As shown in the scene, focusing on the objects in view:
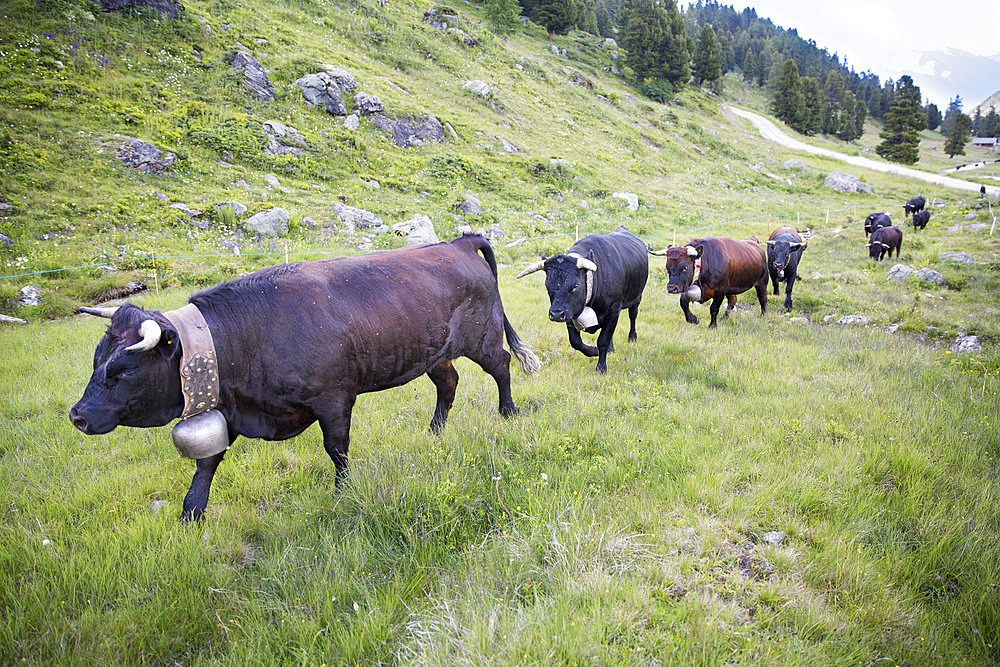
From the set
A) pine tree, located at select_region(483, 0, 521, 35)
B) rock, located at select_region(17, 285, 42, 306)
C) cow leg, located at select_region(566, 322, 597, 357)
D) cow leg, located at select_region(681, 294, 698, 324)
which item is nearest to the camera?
cow leg, located at select_region(566, 322, 597, 357)

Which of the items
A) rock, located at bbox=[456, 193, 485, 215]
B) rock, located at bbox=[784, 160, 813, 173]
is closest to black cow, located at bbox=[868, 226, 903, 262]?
rock, located at bbox=[456, 193, 485, 215]

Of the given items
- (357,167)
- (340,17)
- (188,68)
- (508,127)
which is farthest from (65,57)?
(508,127)

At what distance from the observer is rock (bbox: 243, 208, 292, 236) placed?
12648 mm

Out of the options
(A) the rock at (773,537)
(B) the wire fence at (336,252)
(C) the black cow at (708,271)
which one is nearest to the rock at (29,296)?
Result: (B) the wire fence at (336,252)

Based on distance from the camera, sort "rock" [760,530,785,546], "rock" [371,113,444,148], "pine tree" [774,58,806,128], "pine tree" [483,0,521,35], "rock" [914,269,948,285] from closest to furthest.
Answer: "rock" [760,530,785,546] < "rock" [914,269,948,285] < "rock" [371,113,444,148] < "pine tree" [483,0,521,35] < "pine tree" [774,58,806,128]

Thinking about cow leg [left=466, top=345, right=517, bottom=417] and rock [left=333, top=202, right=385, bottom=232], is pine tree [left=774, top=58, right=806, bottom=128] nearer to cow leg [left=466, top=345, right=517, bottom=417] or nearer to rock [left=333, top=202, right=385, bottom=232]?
rock [left=333, top=202, right=385, bottom=232]

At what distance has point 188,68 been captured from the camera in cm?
1798

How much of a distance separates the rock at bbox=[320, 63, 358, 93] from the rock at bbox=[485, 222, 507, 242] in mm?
10894

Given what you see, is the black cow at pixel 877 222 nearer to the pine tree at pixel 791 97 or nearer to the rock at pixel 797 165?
the rock at pixel 797 165

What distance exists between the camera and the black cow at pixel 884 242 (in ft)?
52.7

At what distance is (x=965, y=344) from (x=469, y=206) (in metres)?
13.8

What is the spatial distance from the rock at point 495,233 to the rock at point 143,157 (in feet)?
31.9

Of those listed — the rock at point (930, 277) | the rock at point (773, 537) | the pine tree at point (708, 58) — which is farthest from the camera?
the pine tree at point (708, 58)

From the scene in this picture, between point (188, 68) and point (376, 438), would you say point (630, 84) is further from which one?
point (376, 438)
